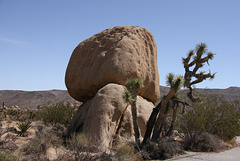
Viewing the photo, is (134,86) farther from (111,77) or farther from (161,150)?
(161,150)

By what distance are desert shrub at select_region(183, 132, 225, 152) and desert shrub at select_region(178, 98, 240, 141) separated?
1.70ft

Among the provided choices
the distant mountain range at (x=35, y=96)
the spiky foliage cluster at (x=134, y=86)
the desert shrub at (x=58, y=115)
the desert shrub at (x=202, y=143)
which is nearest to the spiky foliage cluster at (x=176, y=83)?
the spiky foliage cluster at (x=134, y=86)

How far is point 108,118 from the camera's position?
30.3 ft

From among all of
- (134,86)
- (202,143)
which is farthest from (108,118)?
(202,143)

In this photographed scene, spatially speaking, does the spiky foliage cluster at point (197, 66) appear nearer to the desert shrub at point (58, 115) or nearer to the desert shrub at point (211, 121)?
the desert shrub at point (211, 121)

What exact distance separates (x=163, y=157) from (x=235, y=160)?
2458mm

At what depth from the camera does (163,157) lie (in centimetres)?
854

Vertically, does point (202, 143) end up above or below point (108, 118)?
below

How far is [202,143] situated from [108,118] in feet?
14.3

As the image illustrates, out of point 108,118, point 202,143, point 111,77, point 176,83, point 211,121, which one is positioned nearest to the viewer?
point 176,83

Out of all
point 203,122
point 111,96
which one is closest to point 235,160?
point 203,122

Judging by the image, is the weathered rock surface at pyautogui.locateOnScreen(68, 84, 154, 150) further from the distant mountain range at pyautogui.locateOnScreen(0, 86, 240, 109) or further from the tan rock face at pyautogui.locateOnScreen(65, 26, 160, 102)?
the distant mountain range at pyautogui.locateOnScreen(0, 86, 240, 109)

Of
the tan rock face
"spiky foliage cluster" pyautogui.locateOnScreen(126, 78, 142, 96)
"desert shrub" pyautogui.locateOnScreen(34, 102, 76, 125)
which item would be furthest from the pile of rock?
"desert shrub" pyautogui.locateOnScreen(34, 102, 76, 125)

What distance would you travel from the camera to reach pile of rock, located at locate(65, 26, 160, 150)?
938 centimetres
